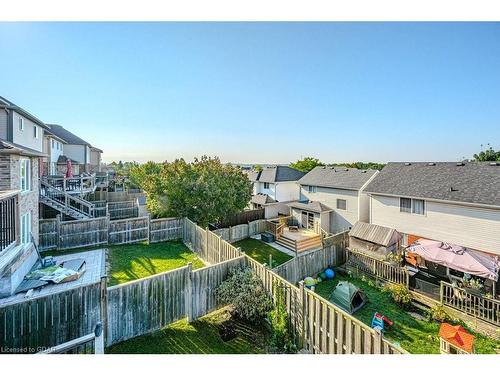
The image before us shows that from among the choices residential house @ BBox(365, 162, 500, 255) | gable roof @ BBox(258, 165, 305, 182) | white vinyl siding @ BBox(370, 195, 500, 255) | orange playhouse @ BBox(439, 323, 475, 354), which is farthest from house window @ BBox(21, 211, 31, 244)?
gable roof @ BBox(258, 165, 305, 182)

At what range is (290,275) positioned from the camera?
9766mm

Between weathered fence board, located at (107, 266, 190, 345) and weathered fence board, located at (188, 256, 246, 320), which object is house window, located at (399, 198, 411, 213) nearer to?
weathered fence board, located at (188, 256, 246, 320)

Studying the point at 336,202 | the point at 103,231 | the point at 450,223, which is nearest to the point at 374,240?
the point at 450,223

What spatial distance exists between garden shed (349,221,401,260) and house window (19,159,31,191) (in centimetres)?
1573

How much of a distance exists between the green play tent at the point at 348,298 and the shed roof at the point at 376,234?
14.6 ft

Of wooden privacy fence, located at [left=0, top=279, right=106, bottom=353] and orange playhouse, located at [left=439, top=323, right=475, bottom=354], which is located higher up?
wooden privacy fence, located at [left=0, top=279, right=106, bottom=353]

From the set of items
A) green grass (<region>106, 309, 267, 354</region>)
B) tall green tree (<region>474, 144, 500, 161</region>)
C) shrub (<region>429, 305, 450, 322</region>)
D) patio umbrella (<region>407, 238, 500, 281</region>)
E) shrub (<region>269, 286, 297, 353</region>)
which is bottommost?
shrub (<region>429, 305, 450, 322</region>)

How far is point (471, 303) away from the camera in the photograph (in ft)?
27.5

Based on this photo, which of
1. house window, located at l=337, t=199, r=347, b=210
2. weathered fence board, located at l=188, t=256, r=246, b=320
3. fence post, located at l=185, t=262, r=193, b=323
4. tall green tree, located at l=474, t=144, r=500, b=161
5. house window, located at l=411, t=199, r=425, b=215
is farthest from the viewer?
tall green tree, located at l=474, t=144, r=500, b=161

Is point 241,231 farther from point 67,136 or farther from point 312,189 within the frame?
point 67,136

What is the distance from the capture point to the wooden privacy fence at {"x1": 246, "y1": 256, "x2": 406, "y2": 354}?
434 centimetres

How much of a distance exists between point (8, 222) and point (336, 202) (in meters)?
19.2

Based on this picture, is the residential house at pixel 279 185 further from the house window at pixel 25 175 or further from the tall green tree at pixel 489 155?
the tall green tree at pixel 489 155
